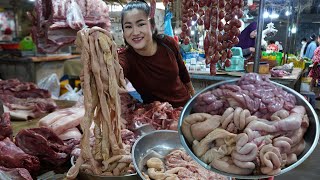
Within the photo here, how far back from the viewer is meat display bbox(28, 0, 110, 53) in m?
3.16

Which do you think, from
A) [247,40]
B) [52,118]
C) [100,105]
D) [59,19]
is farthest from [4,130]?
[247,40]

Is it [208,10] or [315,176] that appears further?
[315,176]

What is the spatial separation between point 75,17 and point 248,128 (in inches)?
97.7

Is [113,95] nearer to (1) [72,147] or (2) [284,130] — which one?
(1) [72,147]

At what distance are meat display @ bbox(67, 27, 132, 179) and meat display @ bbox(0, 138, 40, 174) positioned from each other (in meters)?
0.48

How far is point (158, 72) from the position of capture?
3.22 m

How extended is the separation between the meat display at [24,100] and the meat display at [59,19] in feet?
2.50

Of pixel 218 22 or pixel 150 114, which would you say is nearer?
pixel 150 114

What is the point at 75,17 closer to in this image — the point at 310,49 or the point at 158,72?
the point at 158,72

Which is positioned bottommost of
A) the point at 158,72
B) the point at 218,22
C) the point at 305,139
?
the point at 305,139

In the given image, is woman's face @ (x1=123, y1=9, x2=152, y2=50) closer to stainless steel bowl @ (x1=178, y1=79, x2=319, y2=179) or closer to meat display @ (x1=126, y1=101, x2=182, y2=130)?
meat display @ (x1=126, y1=101, x2=182, y2=130)

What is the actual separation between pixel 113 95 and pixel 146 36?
112 cm

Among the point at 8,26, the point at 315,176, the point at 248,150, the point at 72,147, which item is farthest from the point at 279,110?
the point at 8,26

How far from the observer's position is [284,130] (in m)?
1.29
